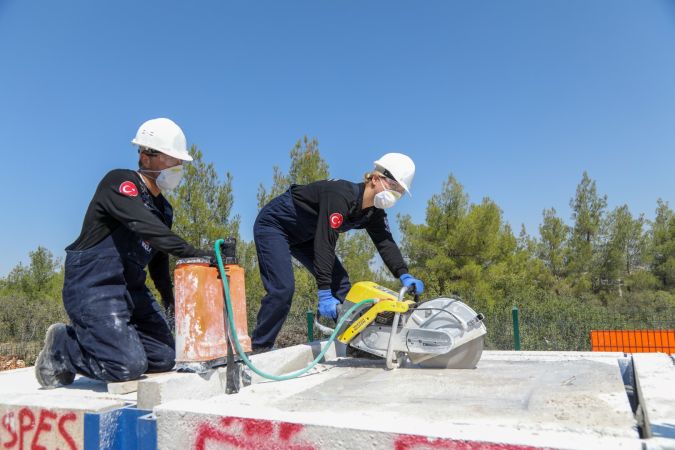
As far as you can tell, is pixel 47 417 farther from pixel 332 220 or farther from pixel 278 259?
pixel 332 220

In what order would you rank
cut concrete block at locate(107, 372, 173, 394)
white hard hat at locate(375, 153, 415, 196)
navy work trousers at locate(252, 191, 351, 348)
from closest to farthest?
cut concrete block at locate(107, 372, 173, 394) → white hard hat at locate(375, 153, 415, 196) → navy work trousers at locate(252, 191, 351, 348)

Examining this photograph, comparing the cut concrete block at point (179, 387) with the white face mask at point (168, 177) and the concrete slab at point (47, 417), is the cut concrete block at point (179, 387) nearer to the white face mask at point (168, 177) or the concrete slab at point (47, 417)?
the concrete slab at point (47, 417)

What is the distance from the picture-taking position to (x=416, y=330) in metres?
3.41

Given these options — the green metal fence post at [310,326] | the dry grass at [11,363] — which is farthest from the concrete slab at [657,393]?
the dry grass at [11,363]

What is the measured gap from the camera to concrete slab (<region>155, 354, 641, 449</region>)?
5.97 ft

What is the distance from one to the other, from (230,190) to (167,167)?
10441 mm

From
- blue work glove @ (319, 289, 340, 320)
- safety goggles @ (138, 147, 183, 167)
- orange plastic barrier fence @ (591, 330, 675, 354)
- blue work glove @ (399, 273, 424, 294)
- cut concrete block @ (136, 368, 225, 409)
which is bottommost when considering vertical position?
orange plastic barrier fence @ (591, 330, 675, 354)

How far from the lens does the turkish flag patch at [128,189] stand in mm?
3129

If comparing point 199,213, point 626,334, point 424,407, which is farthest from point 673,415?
point 199,213

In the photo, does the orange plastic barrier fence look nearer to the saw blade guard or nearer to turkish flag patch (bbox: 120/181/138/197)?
the saw blade guard

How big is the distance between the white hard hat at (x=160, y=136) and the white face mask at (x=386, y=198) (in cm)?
150

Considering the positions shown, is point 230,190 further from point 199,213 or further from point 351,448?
point 351,448

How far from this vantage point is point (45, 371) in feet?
10.8

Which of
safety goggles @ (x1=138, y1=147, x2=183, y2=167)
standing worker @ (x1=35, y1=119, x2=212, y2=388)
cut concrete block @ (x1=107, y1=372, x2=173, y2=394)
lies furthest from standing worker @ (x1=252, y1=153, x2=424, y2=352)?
cut concrete block @ (x1=107, y1=372, x2=173, y2=394)
